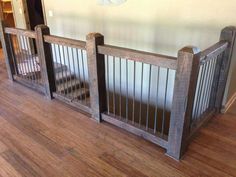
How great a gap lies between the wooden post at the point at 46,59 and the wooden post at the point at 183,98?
1.82 metres

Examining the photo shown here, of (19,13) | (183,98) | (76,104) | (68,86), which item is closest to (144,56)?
(183,98)

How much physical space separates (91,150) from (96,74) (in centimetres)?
78

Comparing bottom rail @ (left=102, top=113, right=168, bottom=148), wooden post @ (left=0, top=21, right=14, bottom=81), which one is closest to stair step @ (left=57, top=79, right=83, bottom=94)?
wooden post @ (left=0, top=21, right=14, bottom=81)

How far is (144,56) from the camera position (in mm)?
1891

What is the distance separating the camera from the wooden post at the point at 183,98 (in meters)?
1.64

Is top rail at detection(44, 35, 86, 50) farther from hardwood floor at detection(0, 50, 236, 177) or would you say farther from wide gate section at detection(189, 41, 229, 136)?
wide gate section at detection(189, 41, 229, 136)

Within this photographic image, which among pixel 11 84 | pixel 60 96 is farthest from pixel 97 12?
pixel 11 84

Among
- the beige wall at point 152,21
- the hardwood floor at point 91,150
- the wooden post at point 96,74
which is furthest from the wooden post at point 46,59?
the beige wall at point 152,21

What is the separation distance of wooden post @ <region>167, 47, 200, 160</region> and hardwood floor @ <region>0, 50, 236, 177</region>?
0.49ft

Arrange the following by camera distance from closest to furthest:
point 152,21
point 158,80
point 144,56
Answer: point 144,56 < point 158,80 < point 152,21

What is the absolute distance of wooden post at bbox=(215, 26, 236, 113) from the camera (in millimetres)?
2254

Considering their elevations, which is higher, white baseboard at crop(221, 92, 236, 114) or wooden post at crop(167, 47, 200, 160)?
wooden post at crop(167, 47, 200, 160)

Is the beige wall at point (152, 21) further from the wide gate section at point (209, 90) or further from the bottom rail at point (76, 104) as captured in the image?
the bottom rail at point (76, 104)

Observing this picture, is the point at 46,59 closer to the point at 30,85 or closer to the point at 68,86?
the point at 30,85
